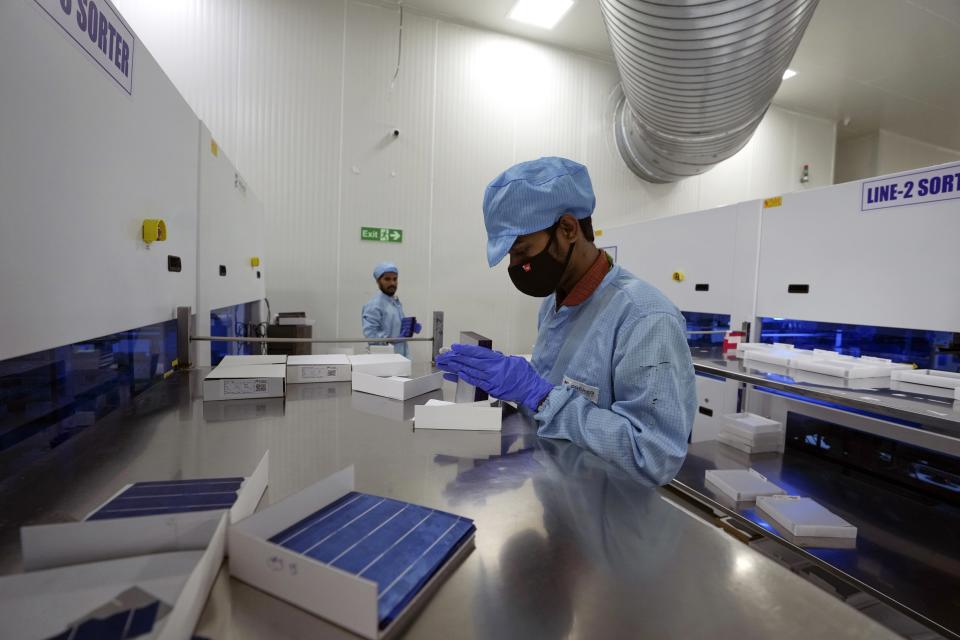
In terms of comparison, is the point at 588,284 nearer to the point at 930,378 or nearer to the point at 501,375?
the point at 501,375

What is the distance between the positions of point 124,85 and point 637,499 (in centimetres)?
130

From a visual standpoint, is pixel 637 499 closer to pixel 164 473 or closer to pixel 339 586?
pixel 339 586

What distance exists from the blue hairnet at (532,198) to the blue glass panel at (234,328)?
5.34ft

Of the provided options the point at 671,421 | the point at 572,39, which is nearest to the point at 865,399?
the point at 671,421

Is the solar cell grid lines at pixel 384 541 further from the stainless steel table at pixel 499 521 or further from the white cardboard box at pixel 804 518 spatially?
the white cardboard box at pixel 804 518

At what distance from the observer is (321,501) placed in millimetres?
587

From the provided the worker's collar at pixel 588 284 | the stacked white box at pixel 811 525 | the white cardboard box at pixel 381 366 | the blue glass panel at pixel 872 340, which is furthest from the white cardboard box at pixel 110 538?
the blue glass panel at pixel 872 340

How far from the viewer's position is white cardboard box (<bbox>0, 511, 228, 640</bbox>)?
0.37 m

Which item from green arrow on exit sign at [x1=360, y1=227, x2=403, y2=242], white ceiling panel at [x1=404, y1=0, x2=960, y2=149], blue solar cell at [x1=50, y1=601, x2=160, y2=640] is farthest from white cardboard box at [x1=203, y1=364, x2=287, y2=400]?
white ceiling panel at [x1=404, y1=0, x2=960, y2=149]

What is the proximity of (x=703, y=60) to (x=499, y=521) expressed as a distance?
2390 millimetres

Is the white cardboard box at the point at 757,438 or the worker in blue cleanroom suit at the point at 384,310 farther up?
the worker in blue cleanroom suit at the point at 384,310

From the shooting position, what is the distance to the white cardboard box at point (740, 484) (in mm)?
1521

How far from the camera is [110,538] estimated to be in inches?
17.8

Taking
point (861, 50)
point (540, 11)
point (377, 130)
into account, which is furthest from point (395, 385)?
point (861, 50)
